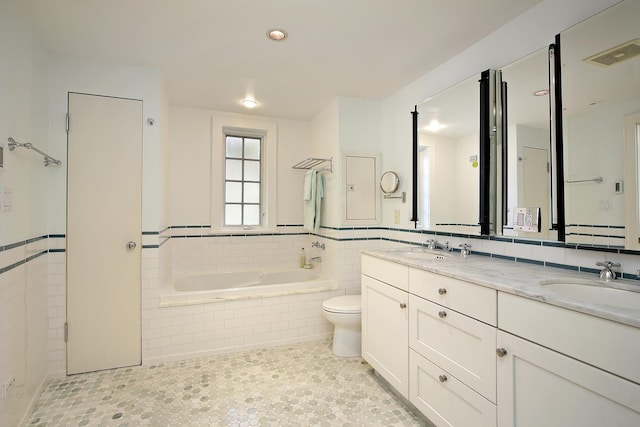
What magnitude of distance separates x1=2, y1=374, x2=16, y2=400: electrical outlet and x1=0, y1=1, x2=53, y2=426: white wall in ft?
0.08

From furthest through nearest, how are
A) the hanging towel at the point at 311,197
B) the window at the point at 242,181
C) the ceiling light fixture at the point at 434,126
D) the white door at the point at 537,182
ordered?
the window at the point at 242,181, the hanging towel at the point at 311,197, the ceiling light fixture at the point at 434,126, the white door at the point at 537,182

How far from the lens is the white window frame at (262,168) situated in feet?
11.4

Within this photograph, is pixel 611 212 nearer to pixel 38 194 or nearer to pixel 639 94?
pixel 639 94

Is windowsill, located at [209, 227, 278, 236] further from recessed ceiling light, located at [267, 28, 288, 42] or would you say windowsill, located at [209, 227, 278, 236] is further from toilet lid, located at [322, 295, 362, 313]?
recessed ceiling light, located at [267, 28, 288, 42]

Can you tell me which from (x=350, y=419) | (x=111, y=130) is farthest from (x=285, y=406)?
(x=111, y=130)

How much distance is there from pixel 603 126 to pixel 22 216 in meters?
3.10

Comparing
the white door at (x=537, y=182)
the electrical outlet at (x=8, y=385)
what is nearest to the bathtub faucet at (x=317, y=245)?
the white door at (x=537, y=182)

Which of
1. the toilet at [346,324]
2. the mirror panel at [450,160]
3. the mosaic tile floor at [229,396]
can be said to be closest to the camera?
the mosaic tile floor at [229,396]

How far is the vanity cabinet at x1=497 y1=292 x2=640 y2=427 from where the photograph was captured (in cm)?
89

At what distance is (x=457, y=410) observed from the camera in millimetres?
1442

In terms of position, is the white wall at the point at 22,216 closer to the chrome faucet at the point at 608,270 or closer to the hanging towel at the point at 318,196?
the hanging towel at the point at 318,196

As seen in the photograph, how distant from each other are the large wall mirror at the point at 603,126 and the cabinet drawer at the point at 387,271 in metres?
0.84

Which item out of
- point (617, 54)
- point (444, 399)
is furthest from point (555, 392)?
point (617, 54)

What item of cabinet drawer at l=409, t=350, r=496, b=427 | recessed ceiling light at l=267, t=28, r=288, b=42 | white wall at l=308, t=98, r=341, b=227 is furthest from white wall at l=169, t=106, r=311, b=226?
cabinet drawer at l=409, t=350, r=496, b=427
